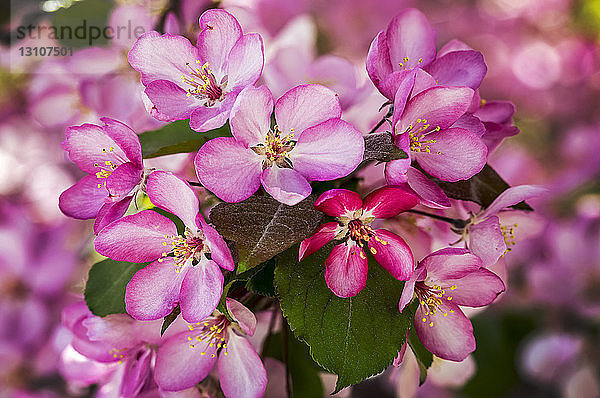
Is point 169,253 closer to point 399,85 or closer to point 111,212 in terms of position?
point 111,212

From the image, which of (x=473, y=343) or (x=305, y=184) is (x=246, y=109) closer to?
(x=305, y=184)

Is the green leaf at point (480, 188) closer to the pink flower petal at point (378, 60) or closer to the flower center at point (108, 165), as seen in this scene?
the pink flower petal at point (378, 60)

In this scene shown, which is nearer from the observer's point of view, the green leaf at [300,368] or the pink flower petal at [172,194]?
the pink flower petal at [172,194]

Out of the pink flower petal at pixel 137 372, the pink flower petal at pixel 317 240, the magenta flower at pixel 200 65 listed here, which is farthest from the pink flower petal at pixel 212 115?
the pink flower petal at pixel 137 372

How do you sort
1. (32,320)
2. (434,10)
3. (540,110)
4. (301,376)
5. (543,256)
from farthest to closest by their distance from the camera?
(434,10), (540,110), (543,256), (32,320), (301,376)

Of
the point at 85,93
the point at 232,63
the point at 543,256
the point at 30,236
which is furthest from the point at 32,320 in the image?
the point at 543,256

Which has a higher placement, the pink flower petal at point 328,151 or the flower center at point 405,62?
the flower center at point 405,62
